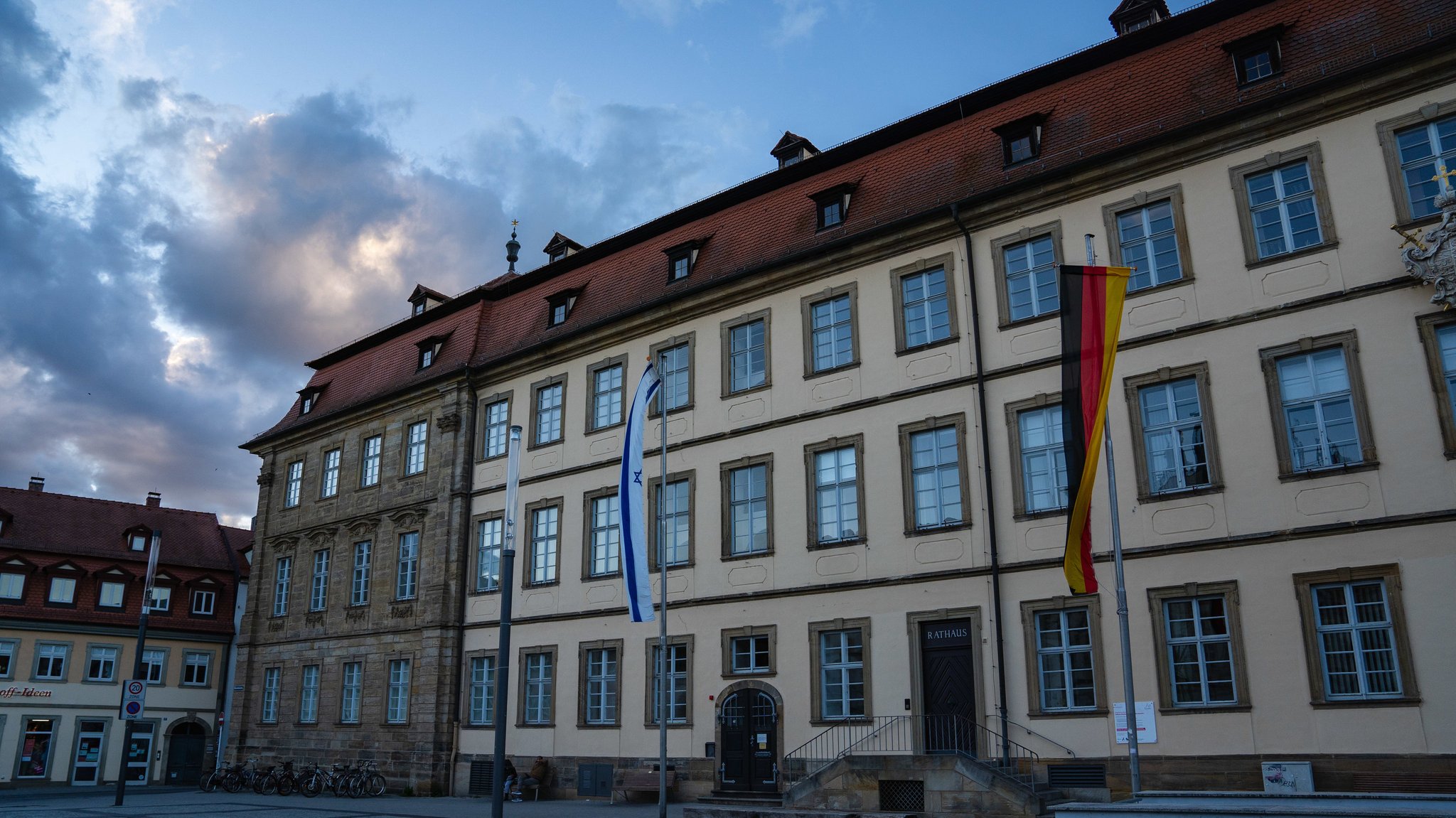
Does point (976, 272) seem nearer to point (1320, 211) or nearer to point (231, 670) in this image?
point (1320, 211)

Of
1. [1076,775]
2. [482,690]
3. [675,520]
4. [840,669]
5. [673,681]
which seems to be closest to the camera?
[1076,775]

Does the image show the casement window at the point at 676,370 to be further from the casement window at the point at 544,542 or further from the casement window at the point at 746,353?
the casement window at the point at 544,542

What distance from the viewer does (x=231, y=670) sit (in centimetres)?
4772

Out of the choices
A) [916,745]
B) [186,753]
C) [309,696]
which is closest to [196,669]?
[186,753]

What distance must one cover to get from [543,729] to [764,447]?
30.1ft

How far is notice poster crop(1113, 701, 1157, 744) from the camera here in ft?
60.5

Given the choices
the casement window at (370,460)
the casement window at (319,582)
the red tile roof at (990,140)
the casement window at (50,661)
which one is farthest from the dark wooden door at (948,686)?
the casement window at (50,661)

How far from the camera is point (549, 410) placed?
101ft

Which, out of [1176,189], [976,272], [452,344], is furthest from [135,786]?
[1176,189]

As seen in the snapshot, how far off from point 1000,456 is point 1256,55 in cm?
825

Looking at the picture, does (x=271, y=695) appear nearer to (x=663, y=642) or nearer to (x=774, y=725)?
(x=774, y=725)

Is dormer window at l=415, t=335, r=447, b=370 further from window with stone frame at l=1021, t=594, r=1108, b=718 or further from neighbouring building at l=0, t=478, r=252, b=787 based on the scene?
window with stone frame at l=1021, t=594, r=1108, b=718

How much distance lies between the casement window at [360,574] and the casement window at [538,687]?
25.3 ft

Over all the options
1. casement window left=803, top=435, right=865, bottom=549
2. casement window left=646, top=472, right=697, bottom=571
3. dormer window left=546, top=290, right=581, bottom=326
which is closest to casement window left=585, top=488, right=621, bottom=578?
casement window left=646, top=472, right=697, bottom=571
